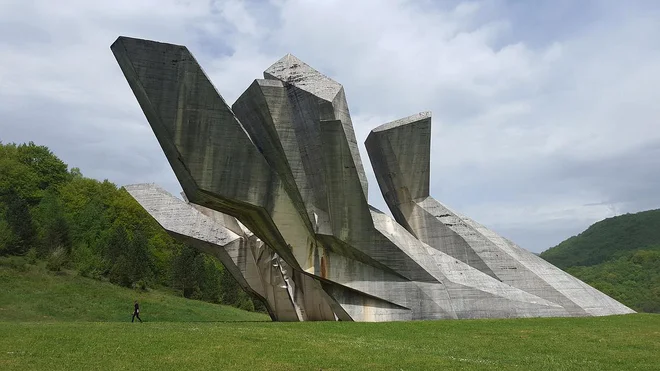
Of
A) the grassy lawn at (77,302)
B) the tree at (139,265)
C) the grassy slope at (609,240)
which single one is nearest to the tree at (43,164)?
the tree at (139,265)

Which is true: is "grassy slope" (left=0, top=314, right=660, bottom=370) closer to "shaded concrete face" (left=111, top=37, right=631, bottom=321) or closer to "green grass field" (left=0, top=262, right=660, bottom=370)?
"green grass field" (left=0, top=262, right=660, bottom=370)

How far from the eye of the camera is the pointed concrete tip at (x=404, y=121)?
18.7 metres

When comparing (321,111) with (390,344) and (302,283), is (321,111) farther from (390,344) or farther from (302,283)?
(390,344)

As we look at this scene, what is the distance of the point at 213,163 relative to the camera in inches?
574

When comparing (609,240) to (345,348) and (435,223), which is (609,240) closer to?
(435,223)

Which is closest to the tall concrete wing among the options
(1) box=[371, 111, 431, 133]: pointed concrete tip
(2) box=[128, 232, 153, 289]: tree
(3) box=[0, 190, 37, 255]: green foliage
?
(1) box=[371, 111, 431, 133]: pointed concrete tip

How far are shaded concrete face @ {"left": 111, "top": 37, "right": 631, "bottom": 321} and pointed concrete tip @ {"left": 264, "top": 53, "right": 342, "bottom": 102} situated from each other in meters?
0.05

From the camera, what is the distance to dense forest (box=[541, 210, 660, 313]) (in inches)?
1708

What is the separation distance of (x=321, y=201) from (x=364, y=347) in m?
7.27

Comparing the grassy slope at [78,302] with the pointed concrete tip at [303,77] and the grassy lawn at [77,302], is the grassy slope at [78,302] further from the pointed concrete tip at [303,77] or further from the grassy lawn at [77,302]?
the pointed concrete tip at [303,77]

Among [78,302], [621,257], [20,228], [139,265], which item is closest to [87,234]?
[20,228]

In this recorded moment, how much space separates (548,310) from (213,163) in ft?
33.5

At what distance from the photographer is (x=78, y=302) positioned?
2711 cm

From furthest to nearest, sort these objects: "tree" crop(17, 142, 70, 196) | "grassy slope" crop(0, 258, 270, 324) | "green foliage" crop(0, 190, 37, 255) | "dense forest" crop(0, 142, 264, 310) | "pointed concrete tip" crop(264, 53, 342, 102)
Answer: "tree" crop(17, 142, 70, 196) < "dense forest" crop(0, 142, 264, 310) < "green foliage" crop(0, 190, 37, 255) < "grassy slope" crop(0, 258, 270, 324) < "pointed concrete tip" crop(264, 53, 342, 102)
